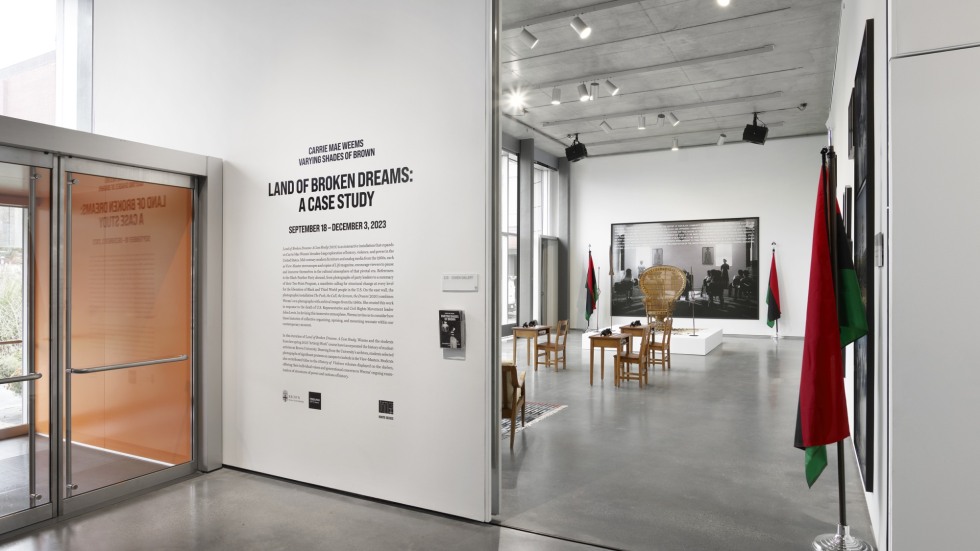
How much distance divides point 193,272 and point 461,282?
2.31m

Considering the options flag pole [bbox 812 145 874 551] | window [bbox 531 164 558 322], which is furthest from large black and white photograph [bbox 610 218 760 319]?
flag pole [bbox 812 145 874 551]

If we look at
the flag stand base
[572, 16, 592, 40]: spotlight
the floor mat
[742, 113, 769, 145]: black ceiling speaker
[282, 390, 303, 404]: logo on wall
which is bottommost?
the floor mat

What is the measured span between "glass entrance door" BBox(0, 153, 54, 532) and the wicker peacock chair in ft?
38.4

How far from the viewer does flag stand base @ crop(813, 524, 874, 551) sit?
309cm

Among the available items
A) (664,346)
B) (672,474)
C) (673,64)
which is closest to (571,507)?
(672,474)

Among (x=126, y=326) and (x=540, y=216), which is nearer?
(x=126, y=326)

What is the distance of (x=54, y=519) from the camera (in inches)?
143

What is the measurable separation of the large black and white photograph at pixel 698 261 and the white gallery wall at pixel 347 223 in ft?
39.8

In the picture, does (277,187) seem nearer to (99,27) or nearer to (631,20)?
Answer: (99,27)

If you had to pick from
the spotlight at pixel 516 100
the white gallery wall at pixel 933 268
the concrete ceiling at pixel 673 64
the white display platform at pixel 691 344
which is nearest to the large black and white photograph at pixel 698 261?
the concrete ceiling at pixel 673 64

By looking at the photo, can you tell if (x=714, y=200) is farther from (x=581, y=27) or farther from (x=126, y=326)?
(x=126, y=326)

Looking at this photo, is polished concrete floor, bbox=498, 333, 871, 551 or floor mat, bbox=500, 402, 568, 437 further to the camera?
floor mat, bbox=500, 402, 568, 437

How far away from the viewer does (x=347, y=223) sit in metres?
4.09

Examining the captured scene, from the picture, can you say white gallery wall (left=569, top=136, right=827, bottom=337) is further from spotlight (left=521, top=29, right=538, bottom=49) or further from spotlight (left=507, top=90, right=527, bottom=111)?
spotlight (left=521, top=29, right=538, bottom=49)
